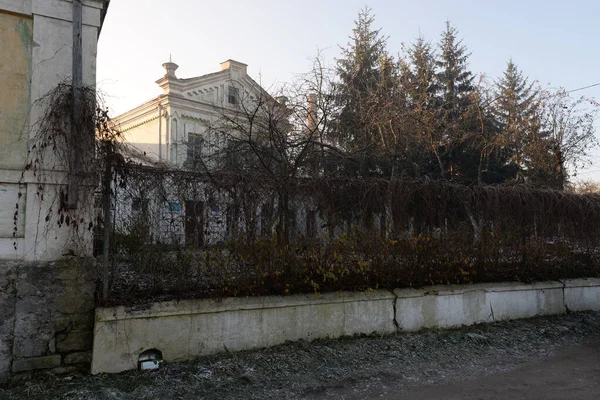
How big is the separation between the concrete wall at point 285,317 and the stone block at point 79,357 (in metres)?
0.20

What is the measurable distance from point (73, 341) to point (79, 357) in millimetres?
207

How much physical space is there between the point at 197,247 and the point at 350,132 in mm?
8596

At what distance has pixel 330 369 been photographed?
5570 mm

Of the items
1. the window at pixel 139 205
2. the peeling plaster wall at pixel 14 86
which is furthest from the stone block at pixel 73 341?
the peeling plaster wall at pixel 14 86

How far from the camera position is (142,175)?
5574 mm

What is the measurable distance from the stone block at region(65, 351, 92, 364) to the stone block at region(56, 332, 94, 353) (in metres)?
0.05

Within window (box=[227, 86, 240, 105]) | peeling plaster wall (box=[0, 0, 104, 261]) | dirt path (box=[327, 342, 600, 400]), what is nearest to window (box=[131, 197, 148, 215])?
peeling plaster wall (box=[0, 0, 104, 261])

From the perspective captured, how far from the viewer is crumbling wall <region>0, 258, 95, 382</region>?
4986 mm

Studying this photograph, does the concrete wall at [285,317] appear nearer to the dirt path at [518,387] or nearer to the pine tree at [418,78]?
the dirt path at [518,387]

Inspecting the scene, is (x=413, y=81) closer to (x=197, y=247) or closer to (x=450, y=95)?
(x=450, y=95)

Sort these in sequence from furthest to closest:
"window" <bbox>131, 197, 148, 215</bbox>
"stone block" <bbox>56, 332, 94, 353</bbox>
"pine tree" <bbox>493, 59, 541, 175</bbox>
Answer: "pine tree" <bbox>493, 59, 541, 175</bbox> < "window" <bbox>131, 197, 148, 215</bbox> < "stone block" <bbox>56, 332, 94, 353</bbox>

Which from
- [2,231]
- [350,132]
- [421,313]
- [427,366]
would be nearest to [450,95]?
[350,132]

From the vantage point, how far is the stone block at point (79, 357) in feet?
17.0

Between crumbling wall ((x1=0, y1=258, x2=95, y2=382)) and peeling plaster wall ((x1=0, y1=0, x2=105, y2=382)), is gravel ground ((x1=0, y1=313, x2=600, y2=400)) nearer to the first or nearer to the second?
crumbling wall ((x1=0, y1=258, x2=95, y2=382))
